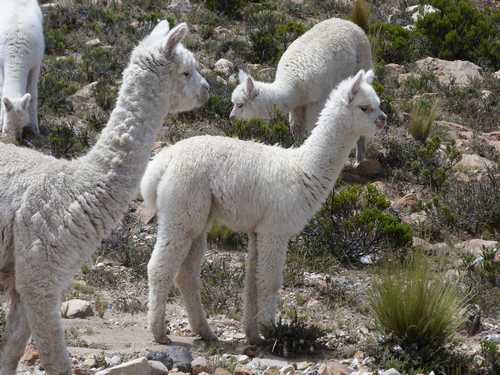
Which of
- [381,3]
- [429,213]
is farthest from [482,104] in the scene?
[381,3]

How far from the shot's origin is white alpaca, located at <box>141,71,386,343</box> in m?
7.53

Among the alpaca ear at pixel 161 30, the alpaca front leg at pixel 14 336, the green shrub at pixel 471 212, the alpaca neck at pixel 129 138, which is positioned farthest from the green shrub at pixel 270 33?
the alpaca front leg at pixel 14 336

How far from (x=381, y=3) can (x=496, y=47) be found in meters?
4.56

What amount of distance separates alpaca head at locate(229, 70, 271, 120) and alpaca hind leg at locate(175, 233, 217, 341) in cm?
527

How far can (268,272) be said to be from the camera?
302 inches

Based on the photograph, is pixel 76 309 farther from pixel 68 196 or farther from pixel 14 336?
pixel 68 196

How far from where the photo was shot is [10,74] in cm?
1295

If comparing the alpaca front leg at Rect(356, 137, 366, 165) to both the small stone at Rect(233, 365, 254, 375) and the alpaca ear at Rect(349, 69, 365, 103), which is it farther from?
the small stone at Rect(233, 365, 254, 375)

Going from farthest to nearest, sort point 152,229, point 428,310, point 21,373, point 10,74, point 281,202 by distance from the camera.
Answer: point 10,74
point 152,229
point 281,202
point 428,310
point 21,373

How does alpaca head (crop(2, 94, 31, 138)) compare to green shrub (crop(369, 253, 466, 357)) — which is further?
alpaca head (crop(2, 94, 31, 138))

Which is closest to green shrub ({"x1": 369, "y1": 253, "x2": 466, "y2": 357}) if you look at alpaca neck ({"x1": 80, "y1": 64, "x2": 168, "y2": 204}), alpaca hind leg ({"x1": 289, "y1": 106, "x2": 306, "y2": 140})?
alpaca neck ({"x1": 80, "y1": 64, "x2": 168, "y2": 204})

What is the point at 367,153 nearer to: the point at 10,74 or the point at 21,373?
the point at 10,74

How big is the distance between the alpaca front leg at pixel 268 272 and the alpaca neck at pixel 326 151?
1.73 feet

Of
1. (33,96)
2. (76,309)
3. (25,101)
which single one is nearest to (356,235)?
(76,309)
